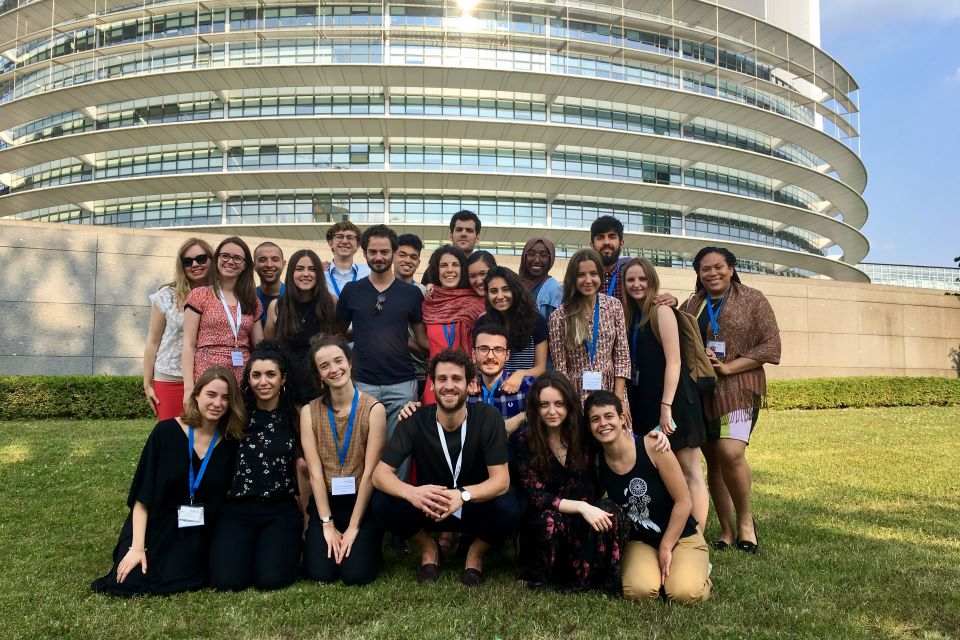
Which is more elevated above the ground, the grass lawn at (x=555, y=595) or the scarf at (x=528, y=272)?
the scarf at (x=528, y=272)

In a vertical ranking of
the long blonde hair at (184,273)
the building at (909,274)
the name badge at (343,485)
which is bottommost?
the name badge at (343,485)

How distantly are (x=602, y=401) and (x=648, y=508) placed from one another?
735mm

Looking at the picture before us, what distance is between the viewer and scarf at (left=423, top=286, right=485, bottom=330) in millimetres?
5016

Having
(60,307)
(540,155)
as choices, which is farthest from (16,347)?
(540,155)

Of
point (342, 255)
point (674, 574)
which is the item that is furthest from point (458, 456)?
Answer: point (342, 255)

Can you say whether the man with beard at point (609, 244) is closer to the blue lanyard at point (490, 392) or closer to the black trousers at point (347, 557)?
the blue lanyard at point (490, 392)

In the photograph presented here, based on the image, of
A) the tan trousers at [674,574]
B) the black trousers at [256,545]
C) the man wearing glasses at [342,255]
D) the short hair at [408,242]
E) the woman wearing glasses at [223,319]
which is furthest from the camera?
the man wearing glasses at [342,255]

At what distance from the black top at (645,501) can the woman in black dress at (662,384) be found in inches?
22.7

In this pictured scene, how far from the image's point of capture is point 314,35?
98.7 ft

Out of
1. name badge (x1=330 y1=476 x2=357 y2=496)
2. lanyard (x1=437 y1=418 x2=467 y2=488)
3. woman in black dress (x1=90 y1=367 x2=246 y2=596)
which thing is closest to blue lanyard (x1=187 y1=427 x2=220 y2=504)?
woman in black dress (x1=90 y1=367 x2=246 y2=596)

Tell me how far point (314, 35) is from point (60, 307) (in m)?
19.9

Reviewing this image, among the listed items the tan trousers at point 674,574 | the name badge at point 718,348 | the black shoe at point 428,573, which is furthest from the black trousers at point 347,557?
the name badge at point 718,348

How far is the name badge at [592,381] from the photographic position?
4422 millimetres

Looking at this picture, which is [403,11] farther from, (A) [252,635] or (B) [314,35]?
(A) [252,635]
